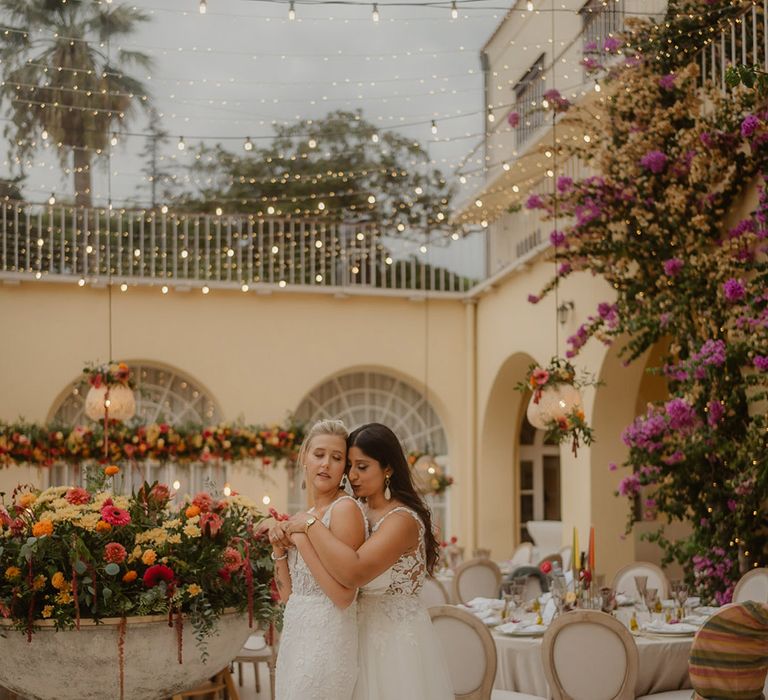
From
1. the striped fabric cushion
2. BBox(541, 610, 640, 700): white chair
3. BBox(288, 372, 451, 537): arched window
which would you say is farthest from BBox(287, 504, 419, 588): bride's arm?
BBox(288, 372, 451, 537): arched window

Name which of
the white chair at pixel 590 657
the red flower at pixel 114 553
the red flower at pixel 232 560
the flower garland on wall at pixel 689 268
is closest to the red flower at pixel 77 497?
the red flower at pixel 114 553

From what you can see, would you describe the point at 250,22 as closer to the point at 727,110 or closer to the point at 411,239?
the point at 411,239

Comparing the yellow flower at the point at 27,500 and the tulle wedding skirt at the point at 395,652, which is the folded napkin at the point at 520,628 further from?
the yellow flower at the point at 27,500

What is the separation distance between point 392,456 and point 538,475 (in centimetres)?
1190

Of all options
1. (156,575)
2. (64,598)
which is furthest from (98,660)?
(156,575)

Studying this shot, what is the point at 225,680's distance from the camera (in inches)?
277

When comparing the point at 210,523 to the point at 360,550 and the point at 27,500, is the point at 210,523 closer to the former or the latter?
the point at 27,500

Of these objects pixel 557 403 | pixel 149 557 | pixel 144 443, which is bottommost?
pixel 149 557

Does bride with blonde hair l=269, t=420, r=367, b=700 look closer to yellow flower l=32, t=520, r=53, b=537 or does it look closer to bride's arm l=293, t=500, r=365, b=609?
bride's arm l=293, t=500, r=365, b=609

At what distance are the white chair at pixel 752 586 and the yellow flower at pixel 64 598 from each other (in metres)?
4.60

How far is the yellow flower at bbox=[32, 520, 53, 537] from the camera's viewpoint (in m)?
4.15

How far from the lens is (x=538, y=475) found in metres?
15.5

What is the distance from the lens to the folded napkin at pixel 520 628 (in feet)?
21.4

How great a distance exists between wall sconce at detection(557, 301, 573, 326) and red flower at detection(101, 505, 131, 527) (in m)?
7.54
